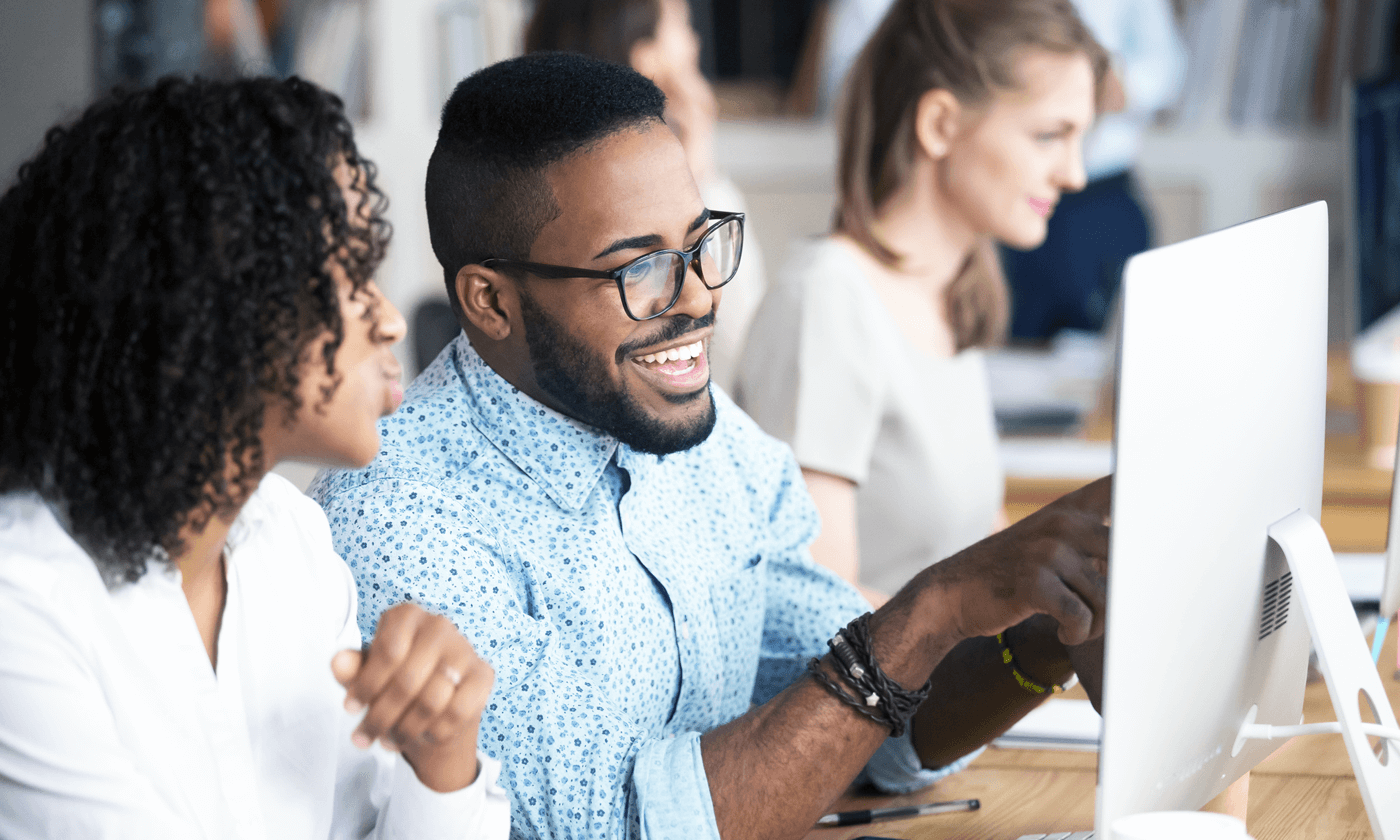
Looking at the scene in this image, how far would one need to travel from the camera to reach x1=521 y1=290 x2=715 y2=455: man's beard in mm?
1138

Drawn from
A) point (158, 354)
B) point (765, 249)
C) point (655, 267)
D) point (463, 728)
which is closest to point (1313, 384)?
point (655, 267)

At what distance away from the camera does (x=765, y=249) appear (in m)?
4.14

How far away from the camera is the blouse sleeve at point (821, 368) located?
178cm

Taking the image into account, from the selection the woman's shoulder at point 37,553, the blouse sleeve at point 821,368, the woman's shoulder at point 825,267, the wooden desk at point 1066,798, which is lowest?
the wooden desk at point 1066,798

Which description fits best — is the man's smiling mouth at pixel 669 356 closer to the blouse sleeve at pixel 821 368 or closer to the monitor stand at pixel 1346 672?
the monitor stand at pixel 1346 672

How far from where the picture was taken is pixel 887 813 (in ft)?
3.96

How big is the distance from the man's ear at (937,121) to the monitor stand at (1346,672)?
3.40 feet

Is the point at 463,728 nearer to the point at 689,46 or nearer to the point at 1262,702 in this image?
the point at 1262,702

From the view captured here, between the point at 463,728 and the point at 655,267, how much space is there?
1.38ft

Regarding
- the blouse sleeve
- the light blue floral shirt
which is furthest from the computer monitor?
the blouse sleeve

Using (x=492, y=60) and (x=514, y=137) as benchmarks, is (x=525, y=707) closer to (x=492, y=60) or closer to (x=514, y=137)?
(x=514, y=137)

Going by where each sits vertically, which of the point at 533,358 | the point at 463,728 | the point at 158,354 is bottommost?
the point at 463,728

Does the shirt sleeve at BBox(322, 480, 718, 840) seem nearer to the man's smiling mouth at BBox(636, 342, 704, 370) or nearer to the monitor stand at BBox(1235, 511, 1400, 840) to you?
the man's smiling mouth at BBox(636, 342, 704, 370)

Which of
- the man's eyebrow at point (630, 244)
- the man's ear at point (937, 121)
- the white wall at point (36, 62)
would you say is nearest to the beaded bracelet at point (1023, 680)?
the man's eyebrow at point (630, 244)
